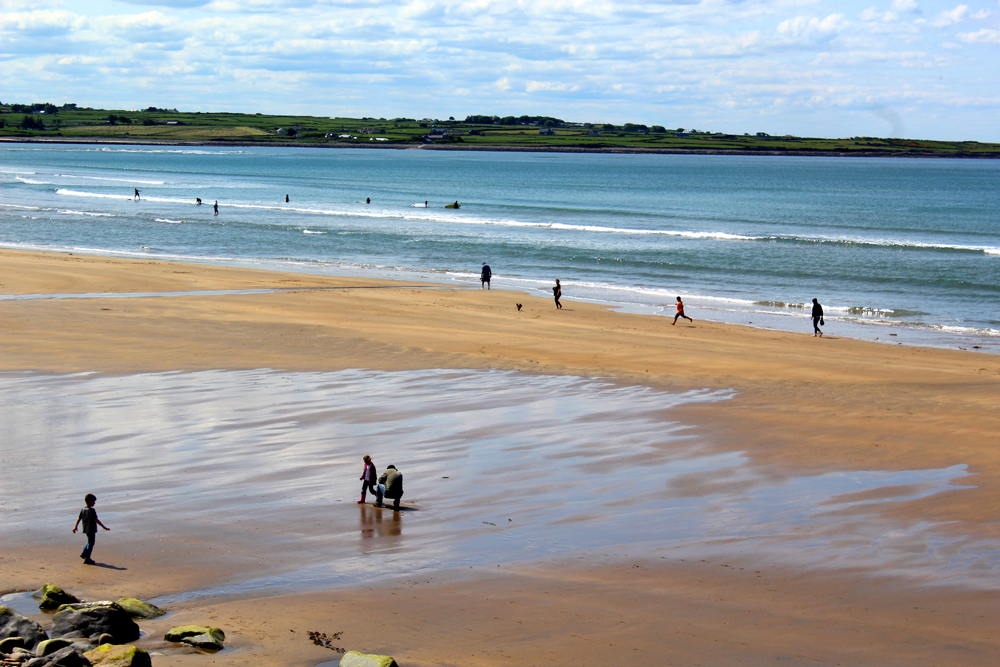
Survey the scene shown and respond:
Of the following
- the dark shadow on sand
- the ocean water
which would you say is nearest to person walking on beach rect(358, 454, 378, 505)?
the dark shadow on sand

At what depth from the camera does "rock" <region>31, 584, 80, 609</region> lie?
9.32 m

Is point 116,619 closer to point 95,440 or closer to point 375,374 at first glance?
point 95,440

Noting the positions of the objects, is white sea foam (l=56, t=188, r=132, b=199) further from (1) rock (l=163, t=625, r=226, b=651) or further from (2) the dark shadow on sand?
(1) rock (l=163, t=625, r=226, b=651)

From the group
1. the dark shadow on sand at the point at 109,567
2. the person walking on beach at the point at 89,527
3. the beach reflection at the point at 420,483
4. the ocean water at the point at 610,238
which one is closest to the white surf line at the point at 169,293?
the ocean water at the point at 610,238

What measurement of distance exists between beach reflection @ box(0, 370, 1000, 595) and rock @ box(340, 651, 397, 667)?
245 cm

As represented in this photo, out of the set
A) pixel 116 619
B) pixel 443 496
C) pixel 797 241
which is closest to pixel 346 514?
pixel 443 496

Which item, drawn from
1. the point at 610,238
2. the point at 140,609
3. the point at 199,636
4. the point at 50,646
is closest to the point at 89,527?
the point at 140,609

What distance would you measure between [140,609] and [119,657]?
158 centimetres

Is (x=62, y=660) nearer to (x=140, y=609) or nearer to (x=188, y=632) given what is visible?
(x=188, y=632)

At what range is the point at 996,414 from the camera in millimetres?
18188

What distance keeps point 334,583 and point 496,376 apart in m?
11.1

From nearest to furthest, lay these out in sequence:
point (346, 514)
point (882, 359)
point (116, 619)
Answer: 1. point (116, 619)
2. point (346, 514)
3. point (882, 359)

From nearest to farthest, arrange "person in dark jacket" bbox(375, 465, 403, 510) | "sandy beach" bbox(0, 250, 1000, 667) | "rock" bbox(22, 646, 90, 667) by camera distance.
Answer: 1. "rock" bbox(22, 646, 90, 667)
2. "sandy beach" bbox(0, 250, 1000, 667)
3. "person in dark jacket" bbox(375, 465, 403, 510)

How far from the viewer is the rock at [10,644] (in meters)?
8.03
